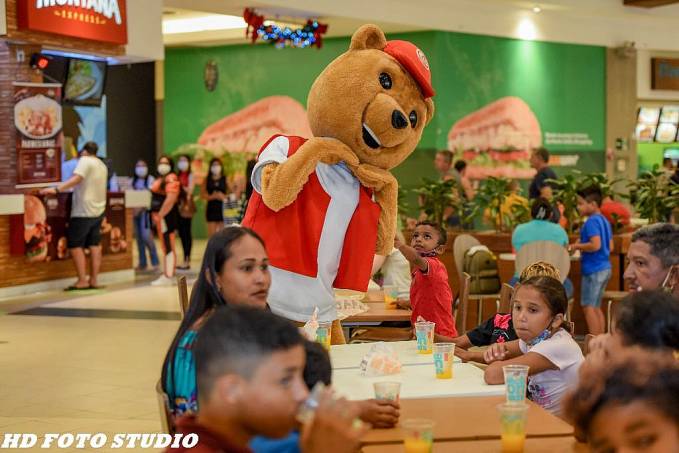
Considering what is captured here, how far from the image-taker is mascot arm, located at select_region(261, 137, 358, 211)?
464cm

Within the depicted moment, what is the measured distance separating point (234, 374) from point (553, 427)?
4.57 ft

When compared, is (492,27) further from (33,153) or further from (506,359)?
(506,359)

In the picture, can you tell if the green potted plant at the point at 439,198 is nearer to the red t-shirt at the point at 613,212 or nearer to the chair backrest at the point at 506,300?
the red t-shirt at the point at 613,212

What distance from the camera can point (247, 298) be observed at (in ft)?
10.6

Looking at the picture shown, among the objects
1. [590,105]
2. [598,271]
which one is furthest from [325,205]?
[590,105]


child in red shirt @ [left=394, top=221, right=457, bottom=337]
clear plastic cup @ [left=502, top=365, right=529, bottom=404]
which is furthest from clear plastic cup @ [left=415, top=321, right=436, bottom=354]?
child in red shirt @ [left=394, top=221, right=457, bottom=337]

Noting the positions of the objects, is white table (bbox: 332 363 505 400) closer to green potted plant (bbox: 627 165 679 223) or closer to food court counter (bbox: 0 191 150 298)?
green potted plant (bbox: 627 165 679 223)

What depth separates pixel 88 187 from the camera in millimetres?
11562

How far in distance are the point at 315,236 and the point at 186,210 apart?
357 inches

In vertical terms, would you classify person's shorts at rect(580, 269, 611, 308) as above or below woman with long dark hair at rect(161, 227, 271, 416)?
below

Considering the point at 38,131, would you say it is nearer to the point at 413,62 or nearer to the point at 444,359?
the point at 413,62

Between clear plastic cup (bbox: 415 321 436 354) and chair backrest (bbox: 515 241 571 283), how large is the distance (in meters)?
3.92

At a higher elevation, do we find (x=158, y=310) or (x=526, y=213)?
(x=526, y=213)

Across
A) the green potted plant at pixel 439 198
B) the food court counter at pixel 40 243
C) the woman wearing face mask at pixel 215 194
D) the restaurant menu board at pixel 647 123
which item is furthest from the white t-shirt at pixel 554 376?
the restaurant menu board at pixel 647 123
